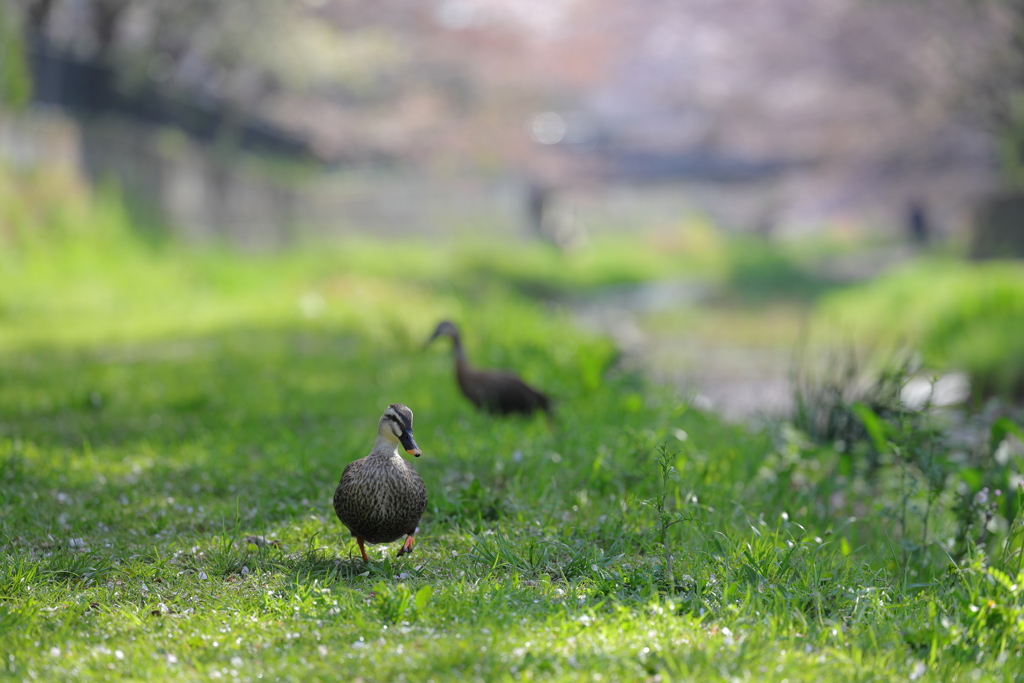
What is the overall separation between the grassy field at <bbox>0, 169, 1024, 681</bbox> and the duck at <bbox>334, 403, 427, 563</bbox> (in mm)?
154

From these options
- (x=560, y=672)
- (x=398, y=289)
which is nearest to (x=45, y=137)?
(x=398, y=289)

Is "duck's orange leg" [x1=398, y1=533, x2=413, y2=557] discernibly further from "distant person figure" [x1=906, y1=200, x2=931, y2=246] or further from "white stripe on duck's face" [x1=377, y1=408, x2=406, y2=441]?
"distant person figure" [x1=906, y1=200, x2=931, y2=246]

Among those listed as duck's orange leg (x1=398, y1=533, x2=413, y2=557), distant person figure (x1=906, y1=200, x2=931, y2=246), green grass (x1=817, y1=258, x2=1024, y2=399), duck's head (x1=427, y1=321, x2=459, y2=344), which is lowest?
distant person figure (x1=906, y1=200, x2=931, y2=246)

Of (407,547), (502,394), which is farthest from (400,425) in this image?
(502,394)

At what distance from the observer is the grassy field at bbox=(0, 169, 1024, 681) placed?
276 centimetres

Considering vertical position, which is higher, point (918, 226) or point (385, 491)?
point (385, 491)

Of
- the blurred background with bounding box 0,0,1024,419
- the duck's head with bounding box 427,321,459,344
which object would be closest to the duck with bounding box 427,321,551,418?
the duck's head with bounding box 427,321,459,344

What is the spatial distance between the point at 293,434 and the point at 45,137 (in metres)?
8.49

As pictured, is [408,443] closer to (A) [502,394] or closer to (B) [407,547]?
(B) [407,547]

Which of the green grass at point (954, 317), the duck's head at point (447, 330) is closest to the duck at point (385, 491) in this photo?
the duck's head at point (447, 330)

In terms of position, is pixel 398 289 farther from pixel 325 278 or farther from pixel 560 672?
pixel 560 672

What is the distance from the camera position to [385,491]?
3225 millimetres

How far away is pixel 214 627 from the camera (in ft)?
9.59

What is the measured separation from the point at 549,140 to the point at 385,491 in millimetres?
23413
